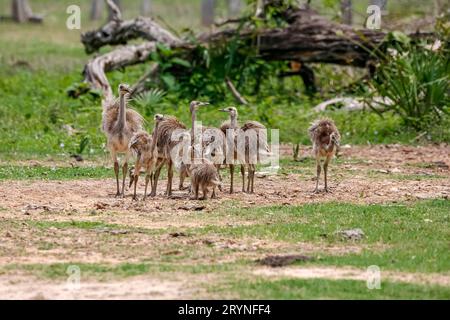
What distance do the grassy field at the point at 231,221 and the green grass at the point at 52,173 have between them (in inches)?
1.1

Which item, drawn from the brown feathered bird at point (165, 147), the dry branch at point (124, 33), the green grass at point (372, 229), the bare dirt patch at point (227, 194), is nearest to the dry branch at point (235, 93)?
the dry branch at point (124, 33)

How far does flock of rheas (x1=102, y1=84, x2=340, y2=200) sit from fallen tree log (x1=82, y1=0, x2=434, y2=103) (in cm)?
760

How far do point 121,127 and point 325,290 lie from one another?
5468mm

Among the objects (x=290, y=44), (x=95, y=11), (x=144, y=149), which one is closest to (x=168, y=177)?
(x=144, y=149)

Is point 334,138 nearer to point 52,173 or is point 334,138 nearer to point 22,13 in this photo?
point 52,173

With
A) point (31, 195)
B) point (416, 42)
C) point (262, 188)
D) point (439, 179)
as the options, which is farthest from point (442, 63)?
point (31, 195)

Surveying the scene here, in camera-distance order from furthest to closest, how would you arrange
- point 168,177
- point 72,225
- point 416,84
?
point 416,84, point 168,177, point 72,225

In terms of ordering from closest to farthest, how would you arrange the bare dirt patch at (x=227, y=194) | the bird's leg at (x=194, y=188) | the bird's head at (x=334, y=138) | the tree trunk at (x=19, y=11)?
the bare dirt patch at (x=227, y=194) < the bird's leg at (x=194, y=188) < the bird's head at (x=334, y=138) < the tree trunk at (x=19, y=11)

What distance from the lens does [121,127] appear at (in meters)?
13.7

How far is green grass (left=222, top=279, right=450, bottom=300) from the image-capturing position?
873cm

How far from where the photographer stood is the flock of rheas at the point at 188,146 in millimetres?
13273


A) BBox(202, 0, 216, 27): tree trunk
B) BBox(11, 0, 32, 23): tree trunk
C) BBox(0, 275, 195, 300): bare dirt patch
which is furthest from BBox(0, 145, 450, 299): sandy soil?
BBox(202, 0, 216, 27): tree trunk

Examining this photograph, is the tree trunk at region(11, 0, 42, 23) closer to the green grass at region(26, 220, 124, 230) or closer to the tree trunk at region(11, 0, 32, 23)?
the tree trunk at region(11, 0, 32, 23)

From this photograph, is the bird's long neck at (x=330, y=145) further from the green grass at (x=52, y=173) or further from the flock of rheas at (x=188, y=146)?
the green grass at (x=52, y=173)
